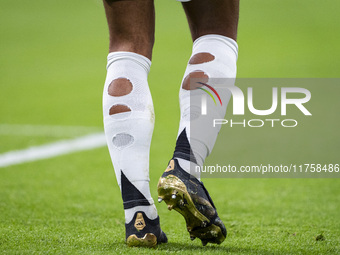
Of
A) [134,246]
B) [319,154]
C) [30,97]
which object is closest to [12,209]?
[134,246]

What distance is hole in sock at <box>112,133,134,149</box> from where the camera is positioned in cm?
142

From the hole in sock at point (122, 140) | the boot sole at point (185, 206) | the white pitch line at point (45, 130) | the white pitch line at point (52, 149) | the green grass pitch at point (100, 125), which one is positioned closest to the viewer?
the boot sole at point (185, 206)

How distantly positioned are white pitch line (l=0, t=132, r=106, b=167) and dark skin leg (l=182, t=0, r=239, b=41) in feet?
6.36

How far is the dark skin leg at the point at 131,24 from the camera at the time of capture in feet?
4.67

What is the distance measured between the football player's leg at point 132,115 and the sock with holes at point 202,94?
0.09 m

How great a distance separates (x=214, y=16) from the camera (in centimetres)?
150

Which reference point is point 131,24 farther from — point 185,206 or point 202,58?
point 185,206

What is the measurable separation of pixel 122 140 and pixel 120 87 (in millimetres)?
131

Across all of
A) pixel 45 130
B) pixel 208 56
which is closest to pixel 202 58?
pixel 208 56

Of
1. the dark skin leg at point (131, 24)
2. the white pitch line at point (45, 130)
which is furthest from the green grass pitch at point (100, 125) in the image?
the dark skin leg at point (131, 24)

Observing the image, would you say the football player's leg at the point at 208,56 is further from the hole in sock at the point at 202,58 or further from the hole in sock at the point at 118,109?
the hole in sock at the point at 118,109

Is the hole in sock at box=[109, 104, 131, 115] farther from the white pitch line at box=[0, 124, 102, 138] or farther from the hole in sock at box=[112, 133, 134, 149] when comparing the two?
the white pitch line at box=[0, 124, 102, 138]

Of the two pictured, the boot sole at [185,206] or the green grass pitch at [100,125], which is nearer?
the boot sole at [185,206]

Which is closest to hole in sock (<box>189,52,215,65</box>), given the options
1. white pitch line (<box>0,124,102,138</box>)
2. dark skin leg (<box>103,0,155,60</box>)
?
dark skin leg (<box>103,0,155,60</box>)
